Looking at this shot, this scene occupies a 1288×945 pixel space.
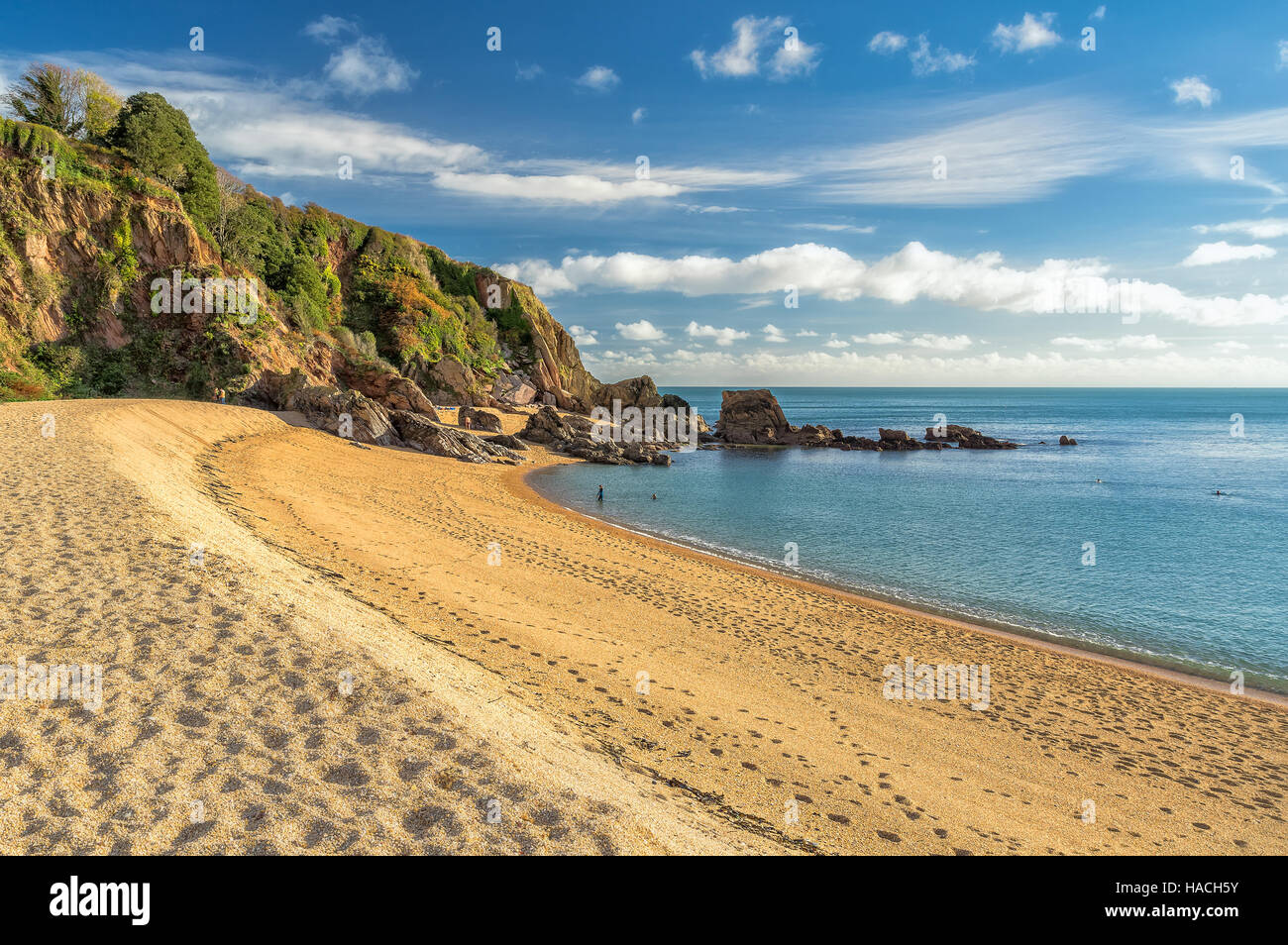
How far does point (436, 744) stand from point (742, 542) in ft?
74.2

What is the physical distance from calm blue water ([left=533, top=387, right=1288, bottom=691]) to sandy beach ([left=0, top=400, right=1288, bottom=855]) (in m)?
4.11

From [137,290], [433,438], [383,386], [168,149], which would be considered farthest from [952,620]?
[168,149]

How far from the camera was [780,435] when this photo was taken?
7306 centimetres

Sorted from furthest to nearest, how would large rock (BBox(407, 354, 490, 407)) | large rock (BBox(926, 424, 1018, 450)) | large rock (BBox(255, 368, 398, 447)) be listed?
large rock (BBox(926, 424, 1018, 450)), large rock (BBox(407, 354, 490, 407)), large rock (BBox(255, 368, 398, 447))

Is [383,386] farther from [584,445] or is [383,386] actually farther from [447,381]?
[584,445]

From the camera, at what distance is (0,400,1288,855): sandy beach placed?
5746 millimetres

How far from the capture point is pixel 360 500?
24.0 meters

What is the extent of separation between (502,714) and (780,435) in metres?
67.7

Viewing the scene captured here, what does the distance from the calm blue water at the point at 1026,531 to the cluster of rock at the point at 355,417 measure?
293 inches

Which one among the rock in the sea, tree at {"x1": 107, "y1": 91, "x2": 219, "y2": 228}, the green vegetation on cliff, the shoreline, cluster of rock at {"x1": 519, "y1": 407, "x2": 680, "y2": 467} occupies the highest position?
A: tree at {"x1": 107, "y1": 91, "x2": 219, "y2": 228}

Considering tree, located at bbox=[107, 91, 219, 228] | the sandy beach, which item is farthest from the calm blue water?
tree, located at bbox=[107, 91, 219, 228]

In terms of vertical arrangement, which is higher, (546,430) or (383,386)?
(383,386)

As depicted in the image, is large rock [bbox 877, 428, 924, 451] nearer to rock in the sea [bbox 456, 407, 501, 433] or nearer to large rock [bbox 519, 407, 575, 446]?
large rock [bbox 519, 407, 575, 446]
